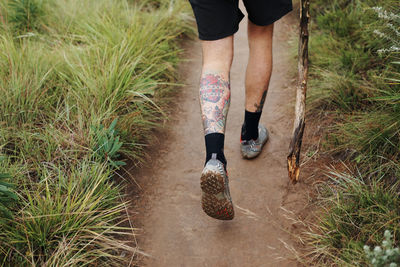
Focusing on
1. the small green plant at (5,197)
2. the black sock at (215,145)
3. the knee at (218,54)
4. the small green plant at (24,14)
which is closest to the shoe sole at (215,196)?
the black sock at (215,145)

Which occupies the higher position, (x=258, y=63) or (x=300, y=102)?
(x=258, y=63)

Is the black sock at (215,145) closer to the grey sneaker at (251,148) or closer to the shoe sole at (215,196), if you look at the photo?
the shoe sole at (215,196)

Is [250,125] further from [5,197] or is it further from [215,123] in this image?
[5,197]

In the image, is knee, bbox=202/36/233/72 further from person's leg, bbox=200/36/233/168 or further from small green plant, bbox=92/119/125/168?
small green plant, bbox=92/119/125/168

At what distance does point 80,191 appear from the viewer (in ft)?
7.06

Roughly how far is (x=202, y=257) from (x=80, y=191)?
2.64 ft

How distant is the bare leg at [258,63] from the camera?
2.17 m

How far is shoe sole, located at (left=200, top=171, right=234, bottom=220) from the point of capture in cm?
183

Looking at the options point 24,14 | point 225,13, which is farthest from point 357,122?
point 24,14

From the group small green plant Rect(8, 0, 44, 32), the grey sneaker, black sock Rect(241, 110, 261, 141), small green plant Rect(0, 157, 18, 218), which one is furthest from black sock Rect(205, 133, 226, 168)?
small green plant Rect(8, 0, 44, 32)

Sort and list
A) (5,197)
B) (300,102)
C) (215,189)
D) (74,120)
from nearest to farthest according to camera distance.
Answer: (5,197)
(215,189)
(300,102)
(74,120)

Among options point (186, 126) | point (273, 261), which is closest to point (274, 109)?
point (186, 126)

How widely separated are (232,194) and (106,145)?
2.90ft

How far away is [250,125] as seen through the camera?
256cm
